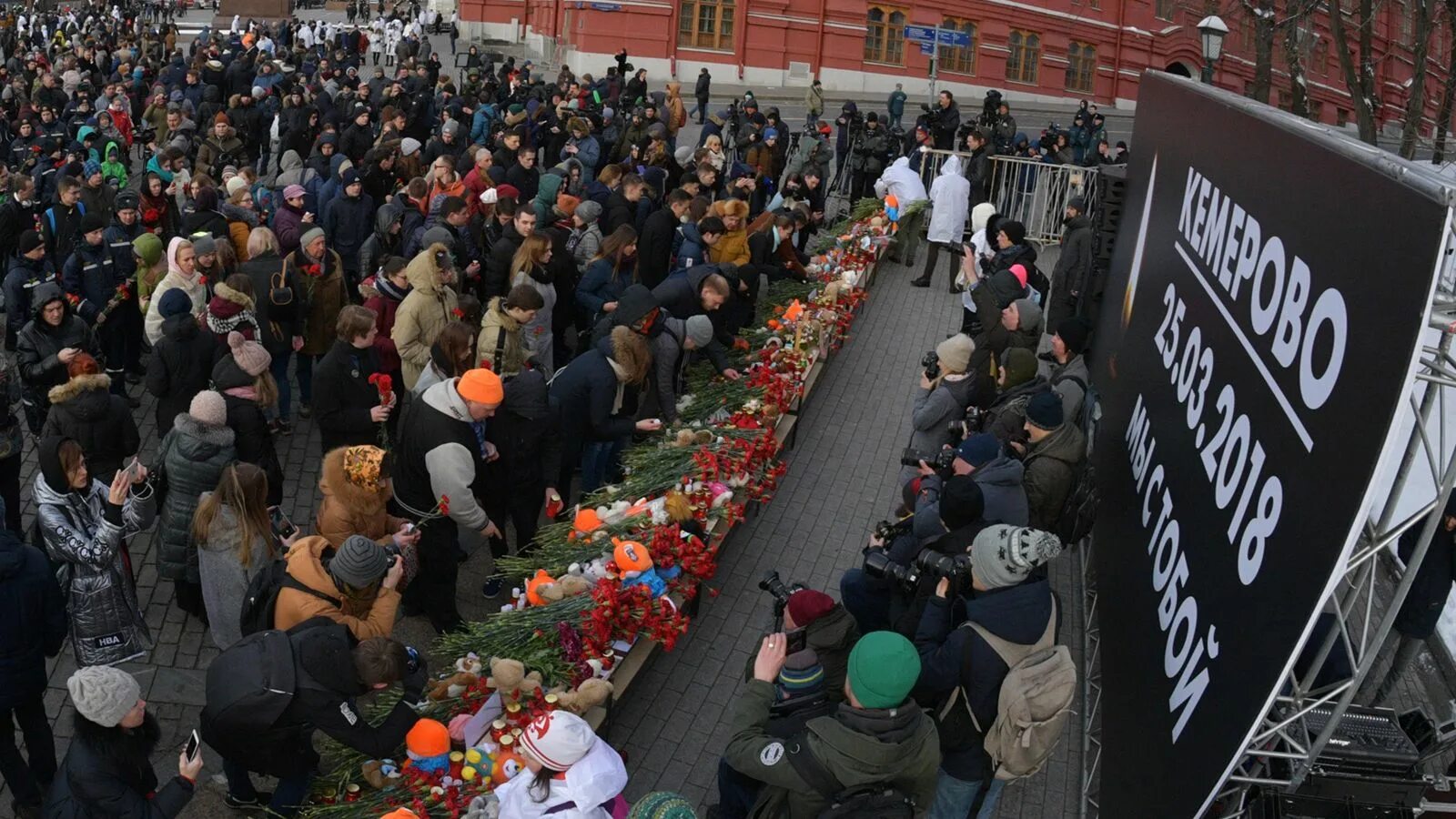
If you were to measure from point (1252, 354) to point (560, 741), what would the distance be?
120 inches

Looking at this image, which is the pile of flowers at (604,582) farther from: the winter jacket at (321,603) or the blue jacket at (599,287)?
the blue jacket at (599,287)

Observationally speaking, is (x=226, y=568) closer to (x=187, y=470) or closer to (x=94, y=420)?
(x=187, y=470)

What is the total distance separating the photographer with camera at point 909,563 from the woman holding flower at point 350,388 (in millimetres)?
3325

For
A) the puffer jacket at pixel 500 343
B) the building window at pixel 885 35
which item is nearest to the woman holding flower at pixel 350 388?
the puffer jacket at pixel 500 343

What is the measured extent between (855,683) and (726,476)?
3.61 metres

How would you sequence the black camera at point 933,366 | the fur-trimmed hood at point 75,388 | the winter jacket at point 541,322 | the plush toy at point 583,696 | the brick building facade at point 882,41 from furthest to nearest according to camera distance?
the brick building facade at point 882,41
the winter jacket at point 541,322
the black camera at point 933,366
the fur-trimmed hood at point 75,388
the plush toy at point 583,696

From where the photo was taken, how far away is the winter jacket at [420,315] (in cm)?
867

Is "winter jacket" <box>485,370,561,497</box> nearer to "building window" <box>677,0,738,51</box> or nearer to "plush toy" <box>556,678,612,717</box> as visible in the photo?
"plush toy" <box>556,678,612,717</box>

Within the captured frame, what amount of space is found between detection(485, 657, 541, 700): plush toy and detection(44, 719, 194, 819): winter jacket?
141 cm

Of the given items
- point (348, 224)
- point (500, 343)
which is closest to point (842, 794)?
point (500, 343)

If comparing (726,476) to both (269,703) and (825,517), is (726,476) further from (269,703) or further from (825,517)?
(269,703)

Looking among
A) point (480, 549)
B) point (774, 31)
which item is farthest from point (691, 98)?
point (480, 549)

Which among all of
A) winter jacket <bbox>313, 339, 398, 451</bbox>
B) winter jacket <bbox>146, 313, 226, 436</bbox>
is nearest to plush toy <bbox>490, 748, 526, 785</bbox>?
winter jacket <bbox>313, 339, 398, 451</bbox>

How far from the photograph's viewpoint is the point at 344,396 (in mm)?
7871
